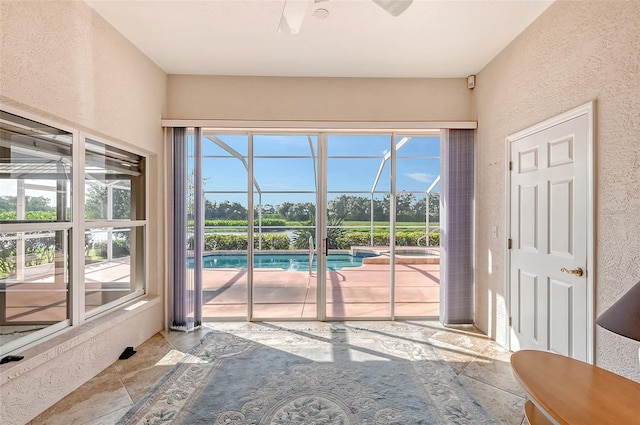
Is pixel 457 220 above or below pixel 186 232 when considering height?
above

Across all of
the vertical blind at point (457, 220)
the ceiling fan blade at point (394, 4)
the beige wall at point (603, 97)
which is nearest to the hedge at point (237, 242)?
the vertical blind at point (457, 220)

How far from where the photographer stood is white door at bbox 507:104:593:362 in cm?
196

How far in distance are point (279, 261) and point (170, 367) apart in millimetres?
1963

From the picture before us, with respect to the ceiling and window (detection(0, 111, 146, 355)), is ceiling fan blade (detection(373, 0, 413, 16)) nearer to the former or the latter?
the ceiling

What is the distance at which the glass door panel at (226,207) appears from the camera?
348cm

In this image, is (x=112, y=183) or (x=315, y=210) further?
(x=315, y=210)

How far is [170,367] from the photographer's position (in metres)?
2.46

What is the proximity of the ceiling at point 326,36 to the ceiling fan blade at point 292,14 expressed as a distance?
0.15 m

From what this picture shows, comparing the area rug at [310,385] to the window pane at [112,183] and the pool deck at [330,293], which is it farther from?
the window pane at [112,183]

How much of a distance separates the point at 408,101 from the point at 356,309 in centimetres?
254

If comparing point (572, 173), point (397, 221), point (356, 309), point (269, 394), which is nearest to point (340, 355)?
point (269, 394)

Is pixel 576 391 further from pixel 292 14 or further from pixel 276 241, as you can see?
pixel 276 241

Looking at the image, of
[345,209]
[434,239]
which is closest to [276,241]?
[345,209]

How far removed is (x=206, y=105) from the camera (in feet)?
10.8
